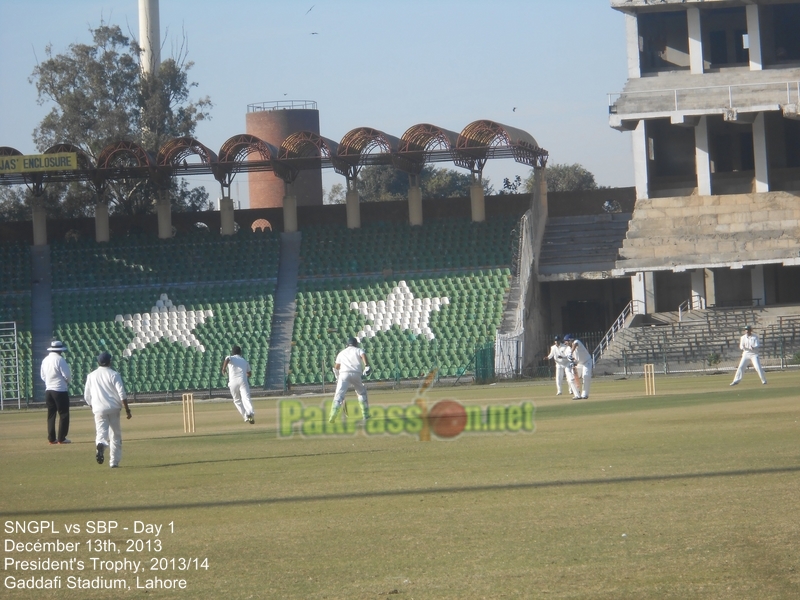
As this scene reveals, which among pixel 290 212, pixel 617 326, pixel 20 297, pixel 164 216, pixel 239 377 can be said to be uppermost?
pixel 164 216

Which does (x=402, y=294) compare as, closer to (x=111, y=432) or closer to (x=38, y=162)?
(x=38, y=162)

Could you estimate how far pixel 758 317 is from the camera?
40.2 metres

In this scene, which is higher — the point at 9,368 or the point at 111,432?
the point at 9,368

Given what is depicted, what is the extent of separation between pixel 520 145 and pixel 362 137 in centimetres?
674

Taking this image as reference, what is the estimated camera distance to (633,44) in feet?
155

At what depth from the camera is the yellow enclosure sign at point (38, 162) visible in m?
44.9

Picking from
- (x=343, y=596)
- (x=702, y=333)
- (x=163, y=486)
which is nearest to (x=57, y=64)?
Answer: (x=702, y=333)

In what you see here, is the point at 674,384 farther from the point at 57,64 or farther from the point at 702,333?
the point at 57,64

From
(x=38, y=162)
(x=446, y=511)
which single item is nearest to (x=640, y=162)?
(x=38, y=162)

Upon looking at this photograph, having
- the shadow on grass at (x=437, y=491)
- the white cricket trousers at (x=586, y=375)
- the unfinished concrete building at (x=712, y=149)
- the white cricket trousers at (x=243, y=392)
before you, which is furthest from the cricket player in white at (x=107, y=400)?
the unfinished concrete building at (x=712, y=149)

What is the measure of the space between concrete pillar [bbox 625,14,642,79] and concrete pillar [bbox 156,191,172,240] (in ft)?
70.8

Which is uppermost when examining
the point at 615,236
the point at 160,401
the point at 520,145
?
the point at 520,145

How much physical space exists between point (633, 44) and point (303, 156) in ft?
51.2

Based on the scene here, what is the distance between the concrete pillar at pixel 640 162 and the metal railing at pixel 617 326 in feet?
15.5
